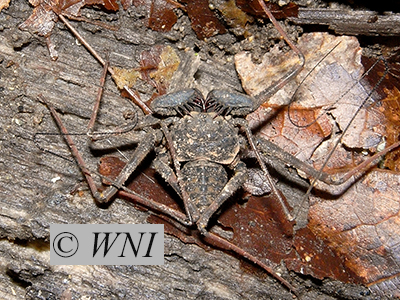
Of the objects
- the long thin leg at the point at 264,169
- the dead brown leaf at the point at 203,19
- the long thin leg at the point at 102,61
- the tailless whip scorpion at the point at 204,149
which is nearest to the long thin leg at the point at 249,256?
the tailless whip scorpion at the point at 204,149

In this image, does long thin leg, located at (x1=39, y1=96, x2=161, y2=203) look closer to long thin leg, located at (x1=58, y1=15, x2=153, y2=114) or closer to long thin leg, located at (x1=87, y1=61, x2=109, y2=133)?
long thin leg, located at (x1=87, y1=61, x2=109, y2=133)

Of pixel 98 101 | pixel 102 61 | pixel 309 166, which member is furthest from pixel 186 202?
pixel 102 61

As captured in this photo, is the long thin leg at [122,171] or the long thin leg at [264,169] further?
the long thin leg at [122,171]

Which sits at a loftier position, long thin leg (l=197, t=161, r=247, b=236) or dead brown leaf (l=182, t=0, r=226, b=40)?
dead brown leaf (l=182, t=0, r=226, b=40)

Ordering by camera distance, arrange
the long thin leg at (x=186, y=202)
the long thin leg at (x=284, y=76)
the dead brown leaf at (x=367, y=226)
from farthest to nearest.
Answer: the long thin leg at (x=284, y=76), the dead brown leaf at (x=367, y=226), the long thin leg at (x=186, y=202)

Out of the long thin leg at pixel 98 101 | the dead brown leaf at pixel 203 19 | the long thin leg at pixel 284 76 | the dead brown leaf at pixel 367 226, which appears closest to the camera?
the dead brown leaf at pixel 367 226

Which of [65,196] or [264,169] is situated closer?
[264,169]

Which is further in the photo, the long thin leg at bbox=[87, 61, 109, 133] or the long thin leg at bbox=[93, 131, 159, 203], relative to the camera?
the long thin leg at bbox=[87, 61, 109, 133]

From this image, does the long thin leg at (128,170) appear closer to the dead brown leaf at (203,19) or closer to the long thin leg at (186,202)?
the long thin leg at (186,202)

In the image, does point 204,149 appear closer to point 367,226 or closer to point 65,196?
point 65,196
